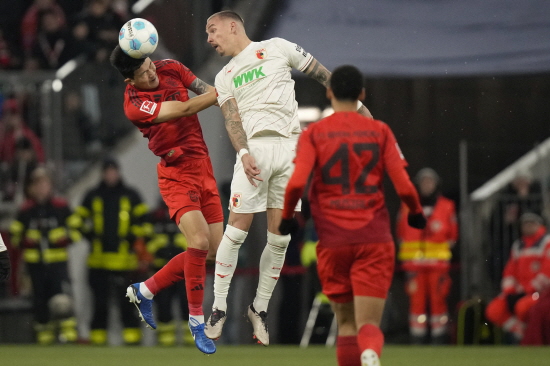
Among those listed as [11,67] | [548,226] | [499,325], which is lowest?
[499,325]

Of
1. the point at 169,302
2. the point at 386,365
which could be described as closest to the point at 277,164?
the point at 386,365

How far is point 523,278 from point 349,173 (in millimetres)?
6215

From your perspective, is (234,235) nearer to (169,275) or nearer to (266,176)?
(266,176)

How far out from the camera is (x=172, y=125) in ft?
26.8

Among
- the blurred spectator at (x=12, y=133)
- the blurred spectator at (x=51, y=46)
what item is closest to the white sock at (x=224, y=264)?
the blurred spectator at (x=12, y=133)

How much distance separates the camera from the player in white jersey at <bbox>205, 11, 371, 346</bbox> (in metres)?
7.76

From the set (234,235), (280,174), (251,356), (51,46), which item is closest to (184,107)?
(280,174)

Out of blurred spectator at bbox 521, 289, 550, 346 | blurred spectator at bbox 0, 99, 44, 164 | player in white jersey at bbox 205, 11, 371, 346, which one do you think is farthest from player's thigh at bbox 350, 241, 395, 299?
blurred spectator at bbox 0, 99, 44, 164

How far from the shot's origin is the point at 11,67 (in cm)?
1428

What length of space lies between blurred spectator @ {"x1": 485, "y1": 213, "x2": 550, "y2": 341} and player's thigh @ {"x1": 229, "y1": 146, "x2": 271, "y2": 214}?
4.77 meters

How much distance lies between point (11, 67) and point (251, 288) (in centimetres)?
436

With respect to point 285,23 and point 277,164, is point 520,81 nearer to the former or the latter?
point 285,23

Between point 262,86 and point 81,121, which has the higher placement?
point 262,86

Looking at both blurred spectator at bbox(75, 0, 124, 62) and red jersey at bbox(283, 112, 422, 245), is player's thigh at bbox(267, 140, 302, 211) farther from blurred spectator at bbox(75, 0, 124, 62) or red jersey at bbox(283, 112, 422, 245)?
blurred spectator at bbox(75, 0, 124, 62)
